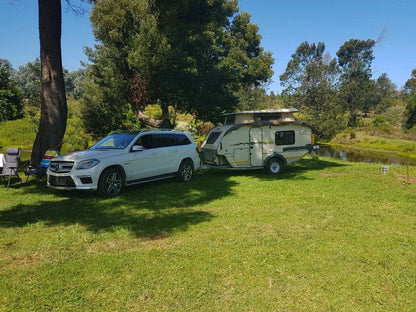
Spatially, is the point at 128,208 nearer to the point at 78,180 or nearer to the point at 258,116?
the point at 78,180

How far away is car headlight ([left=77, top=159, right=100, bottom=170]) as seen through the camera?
8.06 metres

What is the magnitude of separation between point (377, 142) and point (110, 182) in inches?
1591

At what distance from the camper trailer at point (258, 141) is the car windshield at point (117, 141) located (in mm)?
3931

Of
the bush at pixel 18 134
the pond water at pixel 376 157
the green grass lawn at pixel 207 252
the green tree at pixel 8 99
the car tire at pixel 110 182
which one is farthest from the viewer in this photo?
the bush at pixel 18 134

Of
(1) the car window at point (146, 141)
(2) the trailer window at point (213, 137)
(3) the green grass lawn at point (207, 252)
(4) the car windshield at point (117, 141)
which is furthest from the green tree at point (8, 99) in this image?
(1) the car window at point (146, 141)

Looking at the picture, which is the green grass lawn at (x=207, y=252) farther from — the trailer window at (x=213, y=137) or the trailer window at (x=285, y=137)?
the trailer window at (x=285, y=137)

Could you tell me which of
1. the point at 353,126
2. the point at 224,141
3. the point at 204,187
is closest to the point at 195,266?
the point at 204,187

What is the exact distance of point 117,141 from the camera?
963 cm

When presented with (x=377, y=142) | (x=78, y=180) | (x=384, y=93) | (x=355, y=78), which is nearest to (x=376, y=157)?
(x=377, y=142)

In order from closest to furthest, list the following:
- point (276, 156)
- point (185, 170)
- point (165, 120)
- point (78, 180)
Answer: point (78, 180) < point (185, 170) < point (276, 156) < point (165, 120)

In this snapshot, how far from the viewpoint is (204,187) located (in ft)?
33.4

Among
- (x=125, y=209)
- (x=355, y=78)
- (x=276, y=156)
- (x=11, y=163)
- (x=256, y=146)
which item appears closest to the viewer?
(x=125, y=209)

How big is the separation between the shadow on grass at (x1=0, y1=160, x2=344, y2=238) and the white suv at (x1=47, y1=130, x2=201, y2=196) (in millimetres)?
428

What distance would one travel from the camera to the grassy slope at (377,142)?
1342 inches
